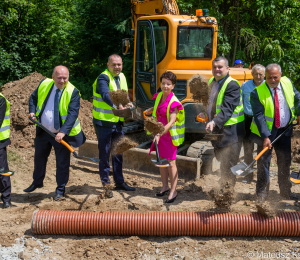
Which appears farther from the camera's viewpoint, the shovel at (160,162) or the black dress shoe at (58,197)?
the black dress shoe at (58,197)

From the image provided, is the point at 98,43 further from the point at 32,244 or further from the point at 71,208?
the point at 32,244

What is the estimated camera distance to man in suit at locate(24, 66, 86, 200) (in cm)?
486

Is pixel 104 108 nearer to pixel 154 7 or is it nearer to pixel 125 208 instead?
pixel 125 208

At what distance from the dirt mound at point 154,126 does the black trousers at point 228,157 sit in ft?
3.13

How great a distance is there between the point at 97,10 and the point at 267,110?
11462mm

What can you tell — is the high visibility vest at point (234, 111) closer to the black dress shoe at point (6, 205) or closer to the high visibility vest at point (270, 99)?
the high visibility vest at point (270, 99)

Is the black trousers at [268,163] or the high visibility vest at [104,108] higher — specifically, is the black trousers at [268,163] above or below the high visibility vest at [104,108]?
below

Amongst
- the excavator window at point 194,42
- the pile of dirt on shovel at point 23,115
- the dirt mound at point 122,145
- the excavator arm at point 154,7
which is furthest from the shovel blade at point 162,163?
the excavator arm at point 154,7

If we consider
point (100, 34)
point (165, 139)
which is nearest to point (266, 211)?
A: point (165, 139)

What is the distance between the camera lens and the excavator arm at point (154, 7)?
7636 mm

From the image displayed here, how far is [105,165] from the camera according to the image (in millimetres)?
5348

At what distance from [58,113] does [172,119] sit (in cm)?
166

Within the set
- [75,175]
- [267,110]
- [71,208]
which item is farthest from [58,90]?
[267,110]

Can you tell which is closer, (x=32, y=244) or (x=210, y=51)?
(x=32, y=244)
